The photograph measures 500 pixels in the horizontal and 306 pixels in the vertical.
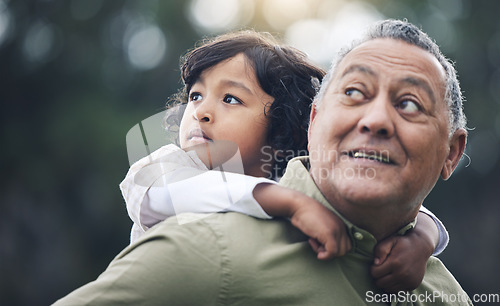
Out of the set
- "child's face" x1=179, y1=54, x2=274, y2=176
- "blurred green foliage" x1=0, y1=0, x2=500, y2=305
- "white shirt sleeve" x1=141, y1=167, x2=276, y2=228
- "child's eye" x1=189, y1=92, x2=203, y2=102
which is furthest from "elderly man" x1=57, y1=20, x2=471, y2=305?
"blurred green foliage" x1=0, y1=0, x2=500, y2=305

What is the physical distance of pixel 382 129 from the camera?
2.03 m

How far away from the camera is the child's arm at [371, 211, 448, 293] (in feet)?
6.74

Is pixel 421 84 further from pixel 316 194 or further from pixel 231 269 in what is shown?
pixel 231 269

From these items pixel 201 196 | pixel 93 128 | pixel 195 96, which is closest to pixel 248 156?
pixel 195 96

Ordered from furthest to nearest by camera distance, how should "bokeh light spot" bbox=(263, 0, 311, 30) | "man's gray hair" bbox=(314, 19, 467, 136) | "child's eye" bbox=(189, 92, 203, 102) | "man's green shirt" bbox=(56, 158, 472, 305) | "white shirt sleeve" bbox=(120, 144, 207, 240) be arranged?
"bokeh light spot" bbox=(263, 0, 311, 30)
"child's eye" bbox=(189, 92, 203, 102)
"white shirt sleeve" bbox=(120, 144, 207, 240)
"man's gray hair" bbox=(314, 19, 467, 136)
"man's green shirt" bbox=(56, 158, 472, 305)

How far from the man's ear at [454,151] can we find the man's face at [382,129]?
9 centimetres

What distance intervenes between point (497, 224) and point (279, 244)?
12.0 metres

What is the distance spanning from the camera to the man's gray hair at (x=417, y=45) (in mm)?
2262

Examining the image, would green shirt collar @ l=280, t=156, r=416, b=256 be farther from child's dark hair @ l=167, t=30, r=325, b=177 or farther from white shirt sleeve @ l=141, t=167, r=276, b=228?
child's dark hair @ l=167, t=30, r=325, b=177

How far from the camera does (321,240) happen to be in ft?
6.36

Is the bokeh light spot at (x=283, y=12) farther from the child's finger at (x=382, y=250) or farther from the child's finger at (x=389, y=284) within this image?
the child's finger at (x=389, y=284)

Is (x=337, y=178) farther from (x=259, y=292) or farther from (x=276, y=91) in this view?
(x=276, y=91)

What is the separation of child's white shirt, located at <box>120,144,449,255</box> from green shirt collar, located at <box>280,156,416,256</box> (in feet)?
0.29

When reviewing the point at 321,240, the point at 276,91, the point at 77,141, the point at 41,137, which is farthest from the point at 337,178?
the point at 41,137
